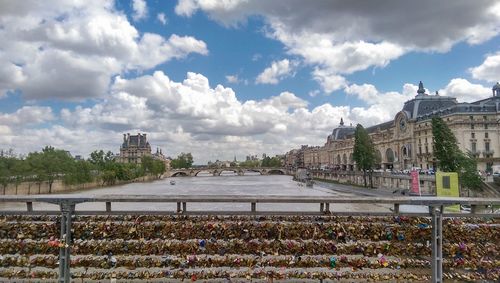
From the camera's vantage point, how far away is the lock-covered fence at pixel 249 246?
7574mm

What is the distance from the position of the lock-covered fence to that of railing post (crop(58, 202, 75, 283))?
0.19 m

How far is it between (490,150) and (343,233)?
330 ft

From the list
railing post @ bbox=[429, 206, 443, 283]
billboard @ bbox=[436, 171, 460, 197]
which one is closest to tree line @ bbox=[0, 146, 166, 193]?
billboard @ bbox=[436, 171, 460, 197]

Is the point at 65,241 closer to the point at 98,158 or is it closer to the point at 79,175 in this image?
the point at 79,175

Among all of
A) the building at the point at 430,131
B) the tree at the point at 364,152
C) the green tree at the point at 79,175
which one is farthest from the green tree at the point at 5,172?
the building at the point at 430,131

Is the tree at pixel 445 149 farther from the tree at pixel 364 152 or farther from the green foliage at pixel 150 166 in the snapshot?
the green foliage at pixel 150 166

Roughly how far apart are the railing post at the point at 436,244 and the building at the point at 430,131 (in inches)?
3487

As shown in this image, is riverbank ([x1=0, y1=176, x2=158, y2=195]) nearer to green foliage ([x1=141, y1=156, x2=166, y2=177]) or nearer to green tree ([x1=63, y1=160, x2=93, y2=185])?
green tree ([x1=63, y1=160, x2=93, y2=185])

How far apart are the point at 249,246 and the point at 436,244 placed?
142 inches

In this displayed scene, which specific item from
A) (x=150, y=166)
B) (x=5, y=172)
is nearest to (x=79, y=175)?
(x=5, y=172)

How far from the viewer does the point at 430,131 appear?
328ft

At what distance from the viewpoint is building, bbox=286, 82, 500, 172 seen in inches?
3570

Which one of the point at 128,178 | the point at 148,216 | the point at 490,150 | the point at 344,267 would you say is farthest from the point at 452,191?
the point at 128,178

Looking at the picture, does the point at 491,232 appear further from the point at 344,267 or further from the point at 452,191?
the point at 452,191
